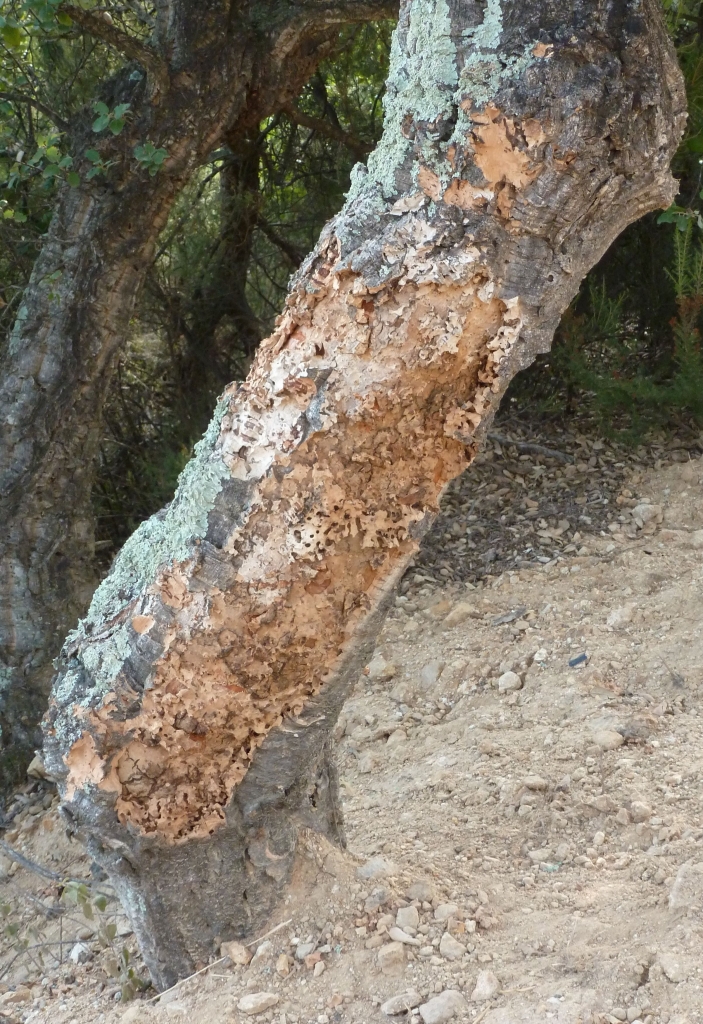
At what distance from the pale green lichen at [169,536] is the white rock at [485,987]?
2.91 ft

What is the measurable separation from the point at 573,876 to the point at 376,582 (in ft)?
2.99

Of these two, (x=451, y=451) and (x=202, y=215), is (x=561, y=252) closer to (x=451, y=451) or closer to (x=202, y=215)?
(x=451, y=451)

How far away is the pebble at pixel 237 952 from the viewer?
6.30ft

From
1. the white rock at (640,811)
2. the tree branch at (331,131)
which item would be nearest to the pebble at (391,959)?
the white rock at (640,811)

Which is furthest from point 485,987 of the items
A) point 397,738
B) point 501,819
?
point 397,738

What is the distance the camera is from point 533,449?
177 inches

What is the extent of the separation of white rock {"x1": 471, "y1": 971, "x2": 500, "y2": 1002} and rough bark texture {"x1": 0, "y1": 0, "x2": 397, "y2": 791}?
2.00 metres

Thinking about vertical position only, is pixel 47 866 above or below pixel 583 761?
below

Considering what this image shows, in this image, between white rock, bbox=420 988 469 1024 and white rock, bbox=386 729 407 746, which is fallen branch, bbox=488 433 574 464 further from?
white rock, bbox=420 988 469 1024

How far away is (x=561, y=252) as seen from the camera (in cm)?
152

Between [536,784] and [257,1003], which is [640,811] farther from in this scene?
[257,1003]

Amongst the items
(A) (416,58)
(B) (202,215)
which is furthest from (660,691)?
(B) (202,215)

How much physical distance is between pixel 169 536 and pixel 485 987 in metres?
1.00

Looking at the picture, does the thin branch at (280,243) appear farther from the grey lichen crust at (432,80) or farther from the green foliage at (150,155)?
the grey lichen crust at (432,80)
